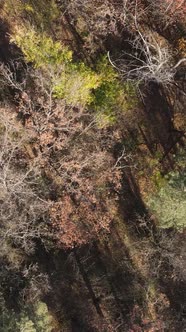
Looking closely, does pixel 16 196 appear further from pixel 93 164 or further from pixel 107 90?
pixel 107 90

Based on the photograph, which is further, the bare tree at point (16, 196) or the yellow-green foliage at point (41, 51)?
the yellow-green foliage at point (41, 51)

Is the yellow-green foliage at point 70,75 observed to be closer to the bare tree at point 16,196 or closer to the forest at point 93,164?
the forest at point 93,164

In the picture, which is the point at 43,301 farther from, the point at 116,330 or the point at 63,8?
the point at 63,8

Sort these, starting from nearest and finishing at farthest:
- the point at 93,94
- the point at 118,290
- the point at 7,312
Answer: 1. the point at 7,312
2. the point at 93,94
3. the point at 118,290

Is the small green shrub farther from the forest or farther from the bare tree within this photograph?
the bare tree

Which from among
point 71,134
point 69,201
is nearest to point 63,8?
point 71,134

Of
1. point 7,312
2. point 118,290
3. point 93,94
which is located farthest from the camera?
point 118,290

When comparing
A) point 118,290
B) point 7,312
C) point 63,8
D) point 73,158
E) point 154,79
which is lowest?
point 118,290

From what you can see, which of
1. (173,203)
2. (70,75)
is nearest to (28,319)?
(173,203)

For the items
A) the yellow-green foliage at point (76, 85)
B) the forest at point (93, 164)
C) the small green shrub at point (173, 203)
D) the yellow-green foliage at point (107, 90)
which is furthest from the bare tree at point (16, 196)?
the small green shrub at point (173, 203)
